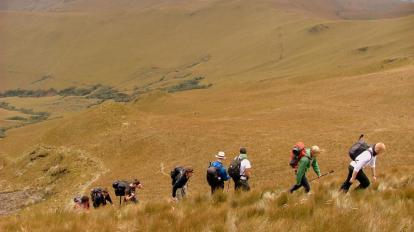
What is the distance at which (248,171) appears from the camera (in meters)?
17.8

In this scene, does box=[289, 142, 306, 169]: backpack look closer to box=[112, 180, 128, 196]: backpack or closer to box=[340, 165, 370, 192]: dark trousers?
box=[340, 165, 370, 192]: dark trousers

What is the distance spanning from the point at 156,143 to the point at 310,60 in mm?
152144

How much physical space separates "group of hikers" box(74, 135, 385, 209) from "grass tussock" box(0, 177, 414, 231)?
1.28 metres

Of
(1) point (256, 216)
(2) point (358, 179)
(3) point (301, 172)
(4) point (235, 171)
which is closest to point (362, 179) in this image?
(2) point (358, 179)

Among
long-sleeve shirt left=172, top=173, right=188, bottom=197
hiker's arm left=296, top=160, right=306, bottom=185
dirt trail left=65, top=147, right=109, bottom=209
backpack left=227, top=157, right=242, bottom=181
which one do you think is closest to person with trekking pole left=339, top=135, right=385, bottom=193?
hiker's arm left=296, top=160, right=306, bottom=185

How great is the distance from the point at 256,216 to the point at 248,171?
7.02m

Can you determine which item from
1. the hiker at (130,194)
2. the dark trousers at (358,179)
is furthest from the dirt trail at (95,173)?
the dark trousers at (358,179)

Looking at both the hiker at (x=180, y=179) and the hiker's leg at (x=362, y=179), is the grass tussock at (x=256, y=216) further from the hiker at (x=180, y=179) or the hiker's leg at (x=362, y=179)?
the hiker at (x=180, y=179)

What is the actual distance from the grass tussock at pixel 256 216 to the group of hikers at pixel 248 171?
4.19 feet

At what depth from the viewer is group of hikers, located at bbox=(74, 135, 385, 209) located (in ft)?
48.5

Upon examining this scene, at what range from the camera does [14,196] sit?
1528 inches

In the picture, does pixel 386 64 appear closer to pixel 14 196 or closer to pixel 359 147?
pixel 14 196

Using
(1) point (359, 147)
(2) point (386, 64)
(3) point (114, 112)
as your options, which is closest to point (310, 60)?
(2) point (386, 64)

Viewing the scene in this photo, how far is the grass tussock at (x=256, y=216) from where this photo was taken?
388 inches
